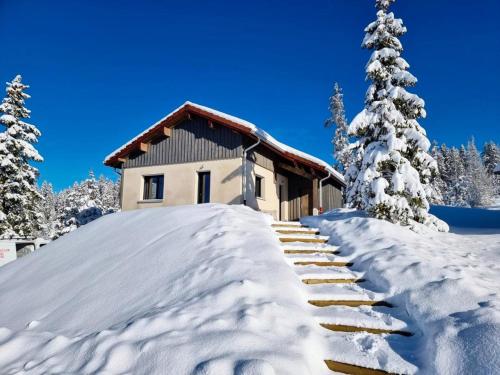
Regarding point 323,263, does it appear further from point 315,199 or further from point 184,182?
point 184,182

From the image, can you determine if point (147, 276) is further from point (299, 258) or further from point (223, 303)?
point (299, 258)

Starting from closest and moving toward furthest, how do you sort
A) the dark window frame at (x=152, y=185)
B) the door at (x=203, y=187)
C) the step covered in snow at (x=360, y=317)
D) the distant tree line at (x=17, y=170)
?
the step covered in snow at (x=360, y=317) → the door at (x=203, y=187) → the dark window frame at (x=152, y=185) → the distant tree line at (x=17, y=170)

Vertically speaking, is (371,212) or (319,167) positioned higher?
(319,167)

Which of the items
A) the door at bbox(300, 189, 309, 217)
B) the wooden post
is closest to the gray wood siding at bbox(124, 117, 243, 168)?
the wooden post

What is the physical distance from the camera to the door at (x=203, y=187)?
14.8 meters

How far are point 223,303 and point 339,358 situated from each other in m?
1.53

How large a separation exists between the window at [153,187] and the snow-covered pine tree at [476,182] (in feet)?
170

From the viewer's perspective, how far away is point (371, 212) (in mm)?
8742

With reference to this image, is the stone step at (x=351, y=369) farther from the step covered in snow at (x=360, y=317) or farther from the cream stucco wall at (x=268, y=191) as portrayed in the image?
the cream stucco wall at (x=268, y=191)

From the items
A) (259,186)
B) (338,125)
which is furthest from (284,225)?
(338,125)

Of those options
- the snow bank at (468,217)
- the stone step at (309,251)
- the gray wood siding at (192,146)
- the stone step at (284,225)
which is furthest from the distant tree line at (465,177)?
the stone step at (309,251)

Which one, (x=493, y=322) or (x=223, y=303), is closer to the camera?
(x=493, y=322)

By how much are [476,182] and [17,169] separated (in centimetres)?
6283

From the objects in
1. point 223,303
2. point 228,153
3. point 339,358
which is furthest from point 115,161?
point 339,358
